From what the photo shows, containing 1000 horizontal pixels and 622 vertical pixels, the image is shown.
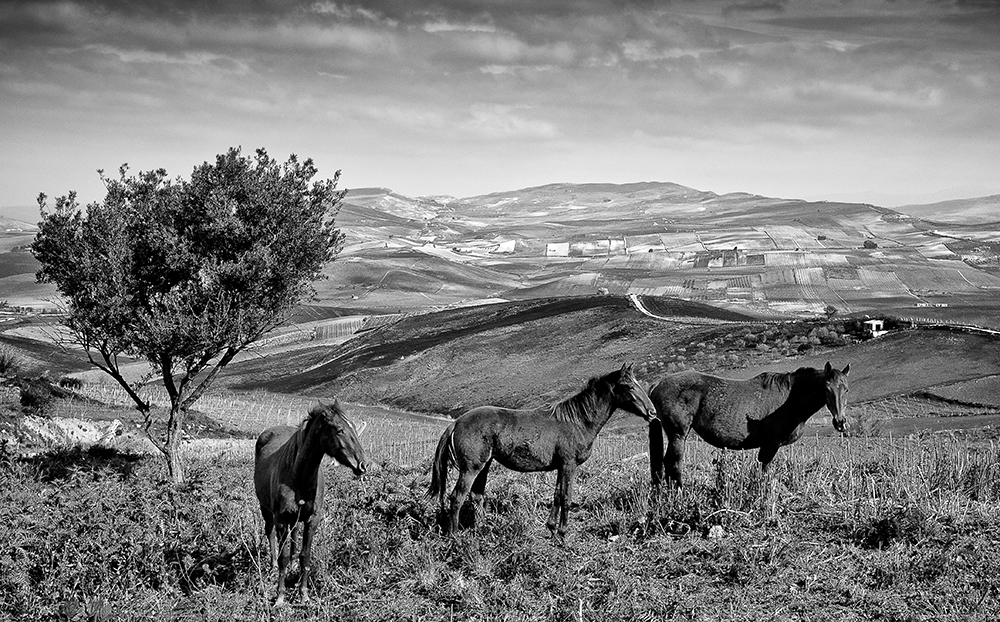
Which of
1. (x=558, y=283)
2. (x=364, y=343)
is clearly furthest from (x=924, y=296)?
(x=364, y=343)

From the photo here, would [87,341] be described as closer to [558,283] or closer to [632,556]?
[632,556]

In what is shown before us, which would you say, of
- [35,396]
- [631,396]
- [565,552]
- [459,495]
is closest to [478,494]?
[459,495]

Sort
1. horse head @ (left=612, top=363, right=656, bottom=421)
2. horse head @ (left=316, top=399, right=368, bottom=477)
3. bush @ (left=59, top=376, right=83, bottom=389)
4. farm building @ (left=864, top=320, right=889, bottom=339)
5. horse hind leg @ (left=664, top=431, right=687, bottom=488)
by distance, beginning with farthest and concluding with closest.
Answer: farm building @ (left=864, top=320, right=889, bottom=339) < bush @ (left=59, top=376, right=83, bottom=389) < horse hind leg @ (left=664, top=431, right=687, bottom=488) < horse head @ (left=612, top=363, right=656, bottom=421) < horse head @ (left=316, top=399, right=368, bottom=477)

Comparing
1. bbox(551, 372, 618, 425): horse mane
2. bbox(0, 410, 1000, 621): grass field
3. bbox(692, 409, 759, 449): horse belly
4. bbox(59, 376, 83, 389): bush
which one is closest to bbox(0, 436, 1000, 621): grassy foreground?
bbox(0, 410, 1000, 621): grass field

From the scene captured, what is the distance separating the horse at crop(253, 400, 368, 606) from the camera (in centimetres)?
947

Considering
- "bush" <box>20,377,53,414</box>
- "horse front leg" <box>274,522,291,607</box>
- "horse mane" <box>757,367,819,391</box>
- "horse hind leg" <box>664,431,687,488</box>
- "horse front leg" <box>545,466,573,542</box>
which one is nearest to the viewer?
"horse front leg" <box>274,522,291,607</box>

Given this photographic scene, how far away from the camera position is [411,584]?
10.4 metres

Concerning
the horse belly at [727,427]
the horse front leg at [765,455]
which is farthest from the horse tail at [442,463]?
the horse front leg at [765,455]

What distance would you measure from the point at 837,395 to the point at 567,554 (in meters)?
5.17

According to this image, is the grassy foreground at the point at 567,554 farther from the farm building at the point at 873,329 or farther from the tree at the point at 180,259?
the farm building at the point at 873,329

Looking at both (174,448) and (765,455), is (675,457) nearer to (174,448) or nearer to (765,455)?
(765,455)

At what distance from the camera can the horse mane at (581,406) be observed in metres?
12.7

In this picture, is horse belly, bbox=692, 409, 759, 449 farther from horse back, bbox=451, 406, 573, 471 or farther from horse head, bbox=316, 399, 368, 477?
horse head, bbox=316, 399, 368, 477

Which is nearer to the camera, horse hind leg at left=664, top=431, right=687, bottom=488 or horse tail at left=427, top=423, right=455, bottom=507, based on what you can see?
horse tail at left=427, top=423, right=455, bottom=507
